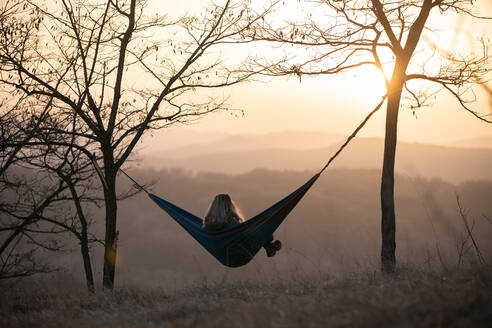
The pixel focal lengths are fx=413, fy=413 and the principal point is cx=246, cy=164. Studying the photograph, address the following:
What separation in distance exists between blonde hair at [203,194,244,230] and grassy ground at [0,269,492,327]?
700mm

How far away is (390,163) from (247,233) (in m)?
2.09

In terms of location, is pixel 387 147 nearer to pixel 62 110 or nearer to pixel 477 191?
pixel 62 110

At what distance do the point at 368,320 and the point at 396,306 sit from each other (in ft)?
1.11

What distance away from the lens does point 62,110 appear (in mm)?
6566

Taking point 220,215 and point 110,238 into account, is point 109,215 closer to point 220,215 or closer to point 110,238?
point 110,238

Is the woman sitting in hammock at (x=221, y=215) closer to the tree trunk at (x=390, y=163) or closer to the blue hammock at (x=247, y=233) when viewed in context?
the blue hammock at (x=247, y=233)

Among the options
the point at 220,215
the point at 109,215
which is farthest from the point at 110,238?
the point at 220,215

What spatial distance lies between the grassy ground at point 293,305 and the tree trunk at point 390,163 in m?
0.54

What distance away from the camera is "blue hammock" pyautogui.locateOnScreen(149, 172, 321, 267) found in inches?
190

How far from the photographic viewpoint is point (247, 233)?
4.89m

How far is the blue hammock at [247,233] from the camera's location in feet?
15.9

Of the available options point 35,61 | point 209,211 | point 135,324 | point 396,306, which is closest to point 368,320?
point 396,306

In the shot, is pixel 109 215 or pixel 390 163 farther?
pixel 109 215

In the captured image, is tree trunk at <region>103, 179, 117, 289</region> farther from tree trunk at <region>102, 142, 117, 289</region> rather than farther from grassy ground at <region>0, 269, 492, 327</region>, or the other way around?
grassy ground at <region>0, 269, 492, 327</region>
